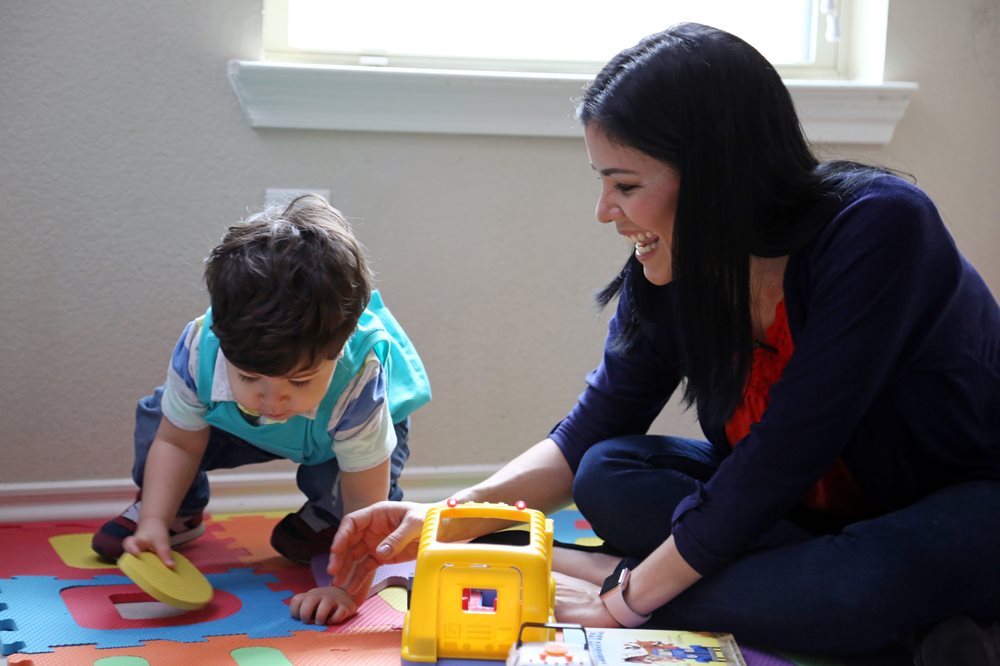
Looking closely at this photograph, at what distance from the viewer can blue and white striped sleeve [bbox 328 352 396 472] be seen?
3.97 ft

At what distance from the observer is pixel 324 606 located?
108 centimetres

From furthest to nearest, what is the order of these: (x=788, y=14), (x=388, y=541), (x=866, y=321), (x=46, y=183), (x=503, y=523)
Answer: (x=788, y=14) → (x=46, y=183) → (x=503, y=523) → (x=388, y=541) → (x=866, y=321)

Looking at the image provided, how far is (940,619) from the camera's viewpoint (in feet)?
3.13

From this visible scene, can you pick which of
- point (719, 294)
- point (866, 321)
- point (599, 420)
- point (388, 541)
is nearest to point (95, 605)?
point (388, 541)

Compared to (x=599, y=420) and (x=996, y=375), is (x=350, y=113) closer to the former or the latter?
(x=599, y=420)

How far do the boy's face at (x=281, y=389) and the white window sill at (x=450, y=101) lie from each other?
543mm

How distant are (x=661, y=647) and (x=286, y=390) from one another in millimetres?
467

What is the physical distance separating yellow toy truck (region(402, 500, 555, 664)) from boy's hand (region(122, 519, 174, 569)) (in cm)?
34

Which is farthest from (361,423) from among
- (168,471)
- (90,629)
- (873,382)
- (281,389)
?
(873,382)

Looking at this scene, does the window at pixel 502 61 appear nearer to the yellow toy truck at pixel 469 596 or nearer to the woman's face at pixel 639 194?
the woman's face at pixel 639 194

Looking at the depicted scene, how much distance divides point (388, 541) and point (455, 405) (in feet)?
2.08

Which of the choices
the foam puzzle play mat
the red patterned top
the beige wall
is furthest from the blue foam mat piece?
the red patterned top

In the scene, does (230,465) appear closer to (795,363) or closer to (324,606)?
(324,606)

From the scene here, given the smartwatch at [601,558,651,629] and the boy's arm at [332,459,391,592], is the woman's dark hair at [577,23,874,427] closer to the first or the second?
the smartwatch at [601,558,651,629]
